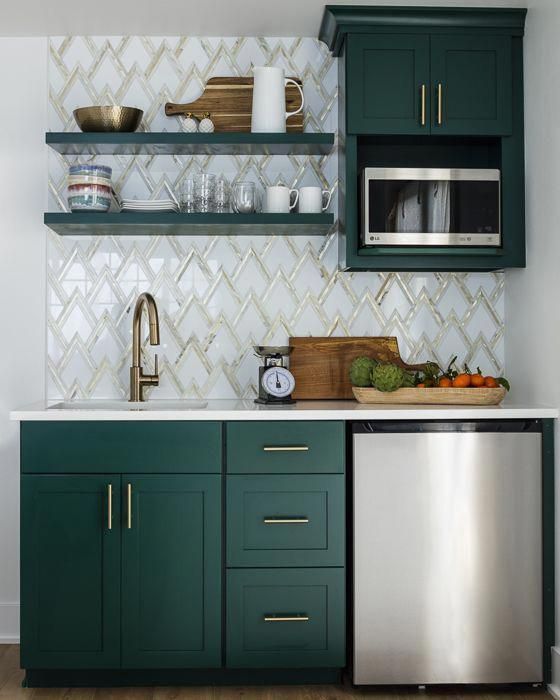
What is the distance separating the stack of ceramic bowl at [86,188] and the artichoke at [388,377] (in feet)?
4.05

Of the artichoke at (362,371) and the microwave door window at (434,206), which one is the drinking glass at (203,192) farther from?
the artichoke at (362,371)

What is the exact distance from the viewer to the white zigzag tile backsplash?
130 inches

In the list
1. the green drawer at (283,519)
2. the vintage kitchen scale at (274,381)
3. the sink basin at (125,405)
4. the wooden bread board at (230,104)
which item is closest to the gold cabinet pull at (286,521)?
the green drawer at (283,519)

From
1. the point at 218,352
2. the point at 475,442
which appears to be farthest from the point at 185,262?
the point at 475,442

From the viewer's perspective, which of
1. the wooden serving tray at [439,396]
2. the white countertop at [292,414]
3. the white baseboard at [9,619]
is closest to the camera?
the white countertop at [292,414]

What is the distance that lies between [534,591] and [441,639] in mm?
359

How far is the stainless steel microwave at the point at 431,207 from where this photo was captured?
300 centimetres

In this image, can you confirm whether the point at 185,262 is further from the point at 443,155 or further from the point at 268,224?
the point at 443,155

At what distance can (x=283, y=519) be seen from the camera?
2.71 metres

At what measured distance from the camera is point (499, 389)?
293 centimetres

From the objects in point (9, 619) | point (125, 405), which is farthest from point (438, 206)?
point (9, 619)

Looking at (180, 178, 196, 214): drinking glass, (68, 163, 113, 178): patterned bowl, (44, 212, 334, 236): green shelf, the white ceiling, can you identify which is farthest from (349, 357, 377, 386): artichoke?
the white ceiling

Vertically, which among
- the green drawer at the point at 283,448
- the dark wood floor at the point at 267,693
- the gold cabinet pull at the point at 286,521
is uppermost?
the green drawer at the point at 283,448

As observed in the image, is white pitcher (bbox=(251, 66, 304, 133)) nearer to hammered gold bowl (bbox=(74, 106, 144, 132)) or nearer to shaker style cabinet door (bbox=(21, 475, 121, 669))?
hammered gold bowl (bbox=(74, 106, 144, 132))
